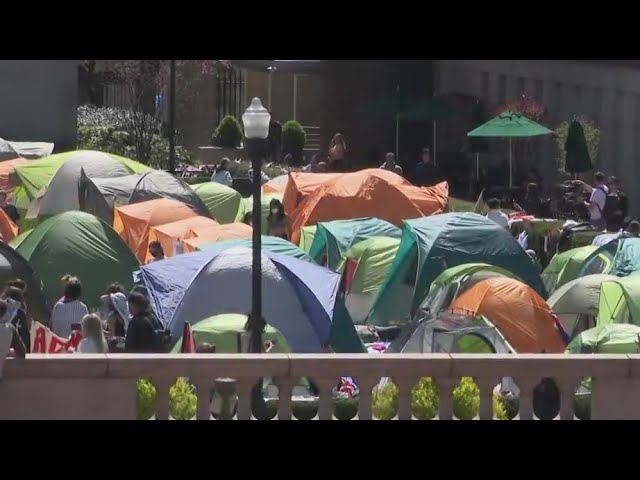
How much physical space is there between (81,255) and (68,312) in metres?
3.96

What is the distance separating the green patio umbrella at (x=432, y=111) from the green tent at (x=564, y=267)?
19.0m

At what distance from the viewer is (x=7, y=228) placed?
20953 mm

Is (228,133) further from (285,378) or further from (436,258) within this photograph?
(285,378)

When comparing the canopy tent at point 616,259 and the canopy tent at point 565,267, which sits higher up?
the canopy tent at point 616,259

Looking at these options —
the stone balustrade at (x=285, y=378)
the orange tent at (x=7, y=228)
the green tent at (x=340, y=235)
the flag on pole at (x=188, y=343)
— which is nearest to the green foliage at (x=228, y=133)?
the orange tent at (x=7, y=228)

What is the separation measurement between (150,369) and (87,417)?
1.38 feet

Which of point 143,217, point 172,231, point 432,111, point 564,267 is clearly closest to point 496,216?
point 564,267

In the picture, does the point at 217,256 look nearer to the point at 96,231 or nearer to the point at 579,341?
the point at 96,231

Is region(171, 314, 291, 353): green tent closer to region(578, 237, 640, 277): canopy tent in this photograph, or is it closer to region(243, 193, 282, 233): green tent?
region(578, 237, 640, 277): canopy tent

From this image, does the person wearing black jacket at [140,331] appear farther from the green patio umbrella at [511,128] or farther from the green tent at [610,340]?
the green patio umbrella at [511,128]

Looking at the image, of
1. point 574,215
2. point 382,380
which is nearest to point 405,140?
point 574,215

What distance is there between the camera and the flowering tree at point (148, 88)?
40.9 metres

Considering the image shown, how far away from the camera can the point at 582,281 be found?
17.1 meters

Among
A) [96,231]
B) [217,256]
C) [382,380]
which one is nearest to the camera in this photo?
[382,380]
